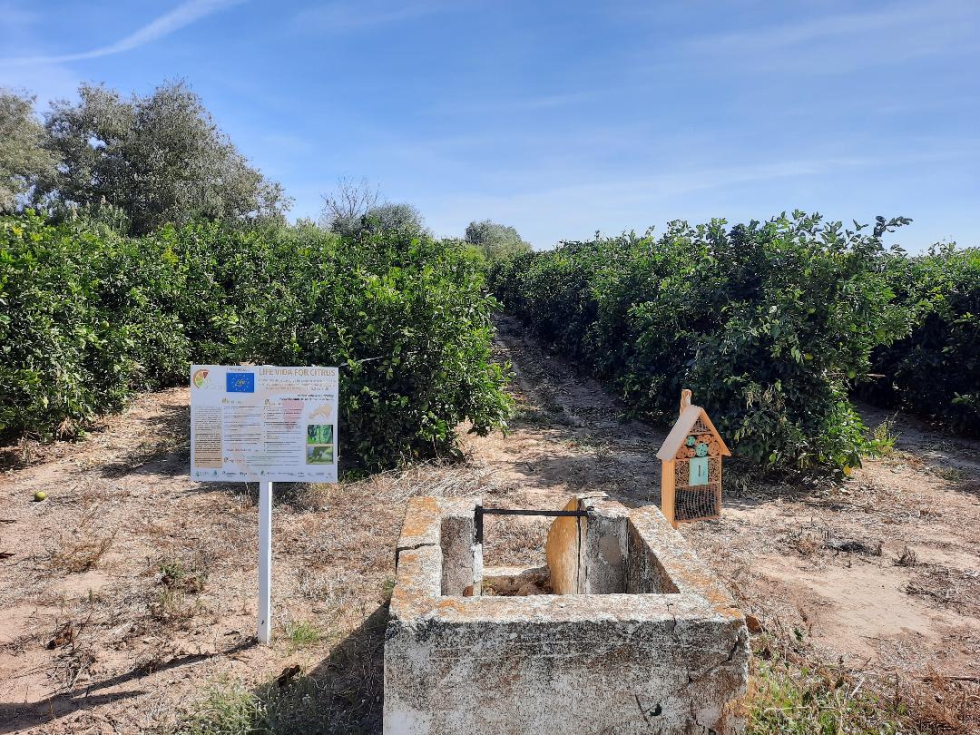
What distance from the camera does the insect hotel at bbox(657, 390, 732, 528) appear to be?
14.1ft

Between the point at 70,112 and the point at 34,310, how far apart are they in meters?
23.8

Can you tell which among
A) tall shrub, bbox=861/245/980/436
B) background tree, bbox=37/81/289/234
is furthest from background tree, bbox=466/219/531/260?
tall shrub, bbox=861/245/980/436

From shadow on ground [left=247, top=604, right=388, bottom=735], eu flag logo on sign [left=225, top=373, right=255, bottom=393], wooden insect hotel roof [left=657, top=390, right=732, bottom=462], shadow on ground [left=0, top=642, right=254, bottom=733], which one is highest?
eu flag logo on sign [left=225, top=373, right=255, bottom=393]

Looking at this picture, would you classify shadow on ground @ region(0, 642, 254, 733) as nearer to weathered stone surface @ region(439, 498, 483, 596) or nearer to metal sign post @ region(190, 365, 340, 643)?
metal sign post @ region(190, 365, 340, 643)

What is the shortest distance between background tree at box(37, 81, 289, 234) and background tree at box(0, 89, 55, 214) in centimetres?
48

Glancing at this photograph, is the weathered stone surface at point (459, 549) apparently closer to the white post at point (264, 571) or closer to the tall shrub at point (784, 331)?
the white post at point (264, 571)

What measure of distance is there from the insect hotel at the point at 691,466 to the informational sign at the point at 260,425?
208 centimetres

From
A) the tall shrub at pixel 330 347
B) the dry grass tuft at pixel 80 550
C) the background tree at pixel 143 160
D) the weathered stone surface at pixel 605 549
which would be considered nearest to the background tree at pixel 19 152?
the background tree at pixel 143 160

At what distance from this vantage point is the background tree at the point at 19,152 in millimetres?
23312

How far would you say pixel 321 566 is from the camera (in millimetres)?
4559

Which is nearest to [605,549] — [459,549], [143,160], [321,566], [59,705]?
[459,549]

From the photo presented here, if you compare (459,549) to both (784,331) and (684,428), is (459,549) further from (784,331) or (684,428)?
(784,331)

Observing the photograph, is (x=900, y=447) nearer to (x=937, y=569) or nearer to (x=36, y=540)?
(x=937, y=569)

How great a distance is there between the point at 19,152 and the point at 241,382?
2621 cm
